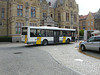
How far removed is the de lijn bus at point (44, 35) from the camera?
52.2 ft

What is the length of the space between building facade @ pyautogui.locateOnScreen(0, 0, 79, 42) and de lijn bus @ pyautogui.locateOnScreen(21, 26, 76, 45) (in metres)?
9.19

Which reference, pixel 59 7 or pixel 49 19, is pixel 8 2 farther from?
pixel 59 7

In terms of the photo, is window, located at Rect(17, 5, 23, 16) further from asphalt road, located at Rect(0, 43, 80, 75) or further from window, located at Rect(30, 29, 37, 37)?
asphalt road, located at Rect(0, 43, 80, 75)

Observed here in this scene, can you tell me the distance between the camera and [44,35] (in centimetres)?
1766

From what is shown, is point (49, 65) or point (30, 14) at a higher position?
point (30, 14)

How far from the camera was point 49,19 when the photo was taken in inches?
1186

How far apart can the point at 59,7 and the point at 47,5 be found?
12.5 feet

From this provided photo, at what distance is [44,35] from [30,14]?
10852 millimetres

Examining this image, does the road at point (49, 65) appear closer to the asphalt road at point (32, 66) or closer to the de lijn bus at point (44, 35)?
the asphalt road at point (32, 66)

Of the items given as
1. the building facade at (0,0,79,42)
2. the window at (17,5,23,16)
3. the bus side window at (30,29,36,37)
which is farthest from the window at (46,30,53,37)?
the window at (17,5,23,16)

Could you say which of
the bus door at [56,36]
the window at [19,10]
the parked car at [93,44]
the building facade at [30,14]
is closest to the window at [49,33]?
the bus door at [56,36]

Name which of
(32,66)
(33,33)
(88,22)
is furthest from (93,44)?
(88,22)

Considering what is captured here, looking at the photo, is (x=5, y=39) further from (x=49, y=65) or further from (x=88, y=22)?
Result: (x=88, y=22)

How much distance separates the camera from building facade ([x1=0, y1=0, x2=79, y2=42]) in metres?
24.5
